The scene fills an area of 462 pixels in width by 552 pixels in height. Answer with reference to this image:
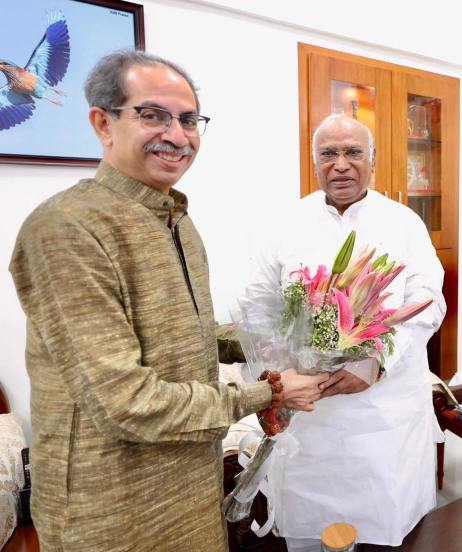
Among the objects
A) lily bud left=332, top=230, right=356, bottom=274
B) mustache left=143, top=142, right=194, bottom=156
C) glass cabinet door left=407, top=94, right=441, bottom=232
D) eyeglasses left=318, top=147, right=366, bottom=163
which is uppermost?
glass cabinet door left=407, top=94, right=441, bottom=232

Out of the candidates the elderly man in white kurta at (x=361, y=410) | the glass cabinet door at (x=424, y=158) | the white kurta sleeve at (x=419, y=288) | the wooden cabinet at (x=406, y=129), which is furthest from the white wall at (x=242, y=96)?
the white kurta sleeve at (x=419, y=288)

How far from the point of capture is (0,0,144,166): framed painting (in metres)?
1.75

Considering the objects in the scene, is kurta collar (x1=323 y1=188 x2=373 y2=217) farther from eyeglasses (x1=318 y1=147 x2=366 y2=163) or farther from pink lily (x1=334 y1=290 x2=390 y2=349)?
pink lily (x1=334 y1=290 x2=390 y2=349)

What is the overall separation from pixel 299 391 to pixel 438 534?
66 centimetres

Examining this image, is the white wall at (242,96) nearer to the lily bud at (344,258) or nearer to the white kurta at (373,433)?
the white kurta at (373,433)

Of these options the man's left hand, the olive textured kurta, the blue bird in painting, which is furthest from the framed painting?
the man's left hand

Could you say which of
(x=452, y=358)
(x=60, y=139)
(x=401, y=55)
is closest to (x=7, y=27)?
(x=60, y=139)

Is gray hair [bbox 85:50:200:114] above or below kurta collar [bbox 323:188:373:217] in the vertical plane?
above

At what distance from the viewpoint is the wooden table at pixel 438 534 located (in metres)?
1.14

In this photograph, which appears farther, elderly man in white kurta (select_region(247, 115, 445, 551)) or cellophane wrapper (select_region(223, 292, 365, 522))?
elderly man in white kurta (select_region(247, 115, 445, 551))

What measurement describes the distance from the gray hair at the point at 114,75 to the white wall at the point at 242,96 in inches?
48.5

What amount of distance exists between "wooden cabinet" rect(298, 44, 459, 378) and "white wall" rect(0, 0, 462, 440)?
3.9 inches

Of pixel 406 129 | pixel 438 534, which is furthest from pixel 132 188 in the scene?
pixel 406 129

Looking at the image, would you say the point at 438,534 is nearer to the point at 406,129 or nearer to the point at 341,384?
the point at 341,384
